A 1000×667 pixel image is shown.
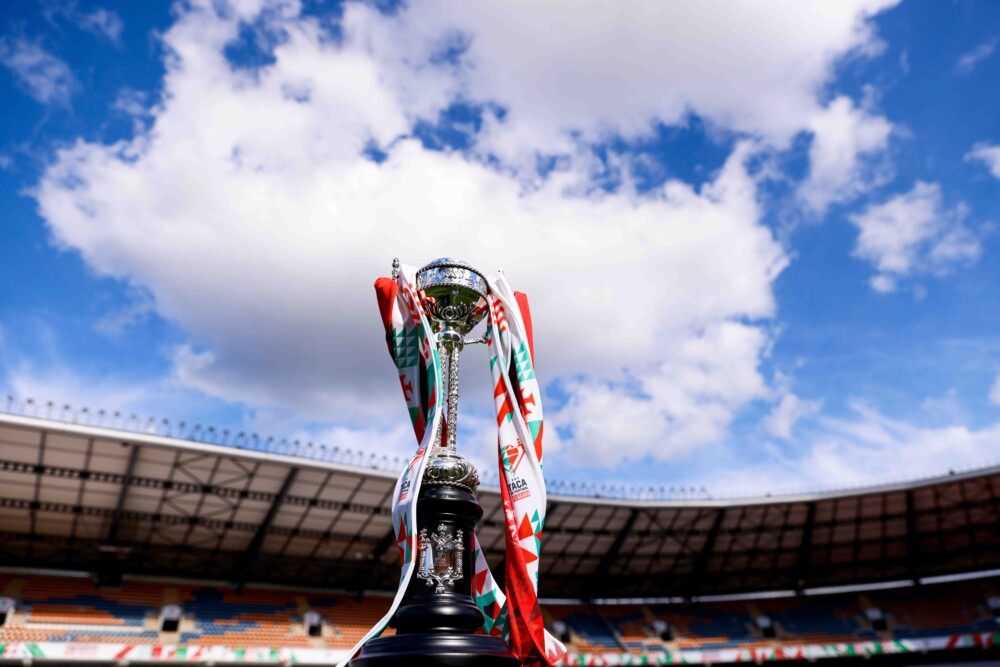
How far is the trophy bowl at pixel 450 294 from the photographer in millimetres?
7465

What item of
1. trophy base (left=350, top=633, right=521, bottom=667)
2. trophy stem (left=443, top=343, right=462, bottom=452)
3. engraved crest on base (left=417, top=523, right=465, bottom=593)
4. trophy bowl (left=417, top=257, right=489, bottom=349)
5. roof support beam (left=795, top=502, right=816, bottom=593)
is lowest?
trophy base (left=350, top=633, right=521, bottom=667)

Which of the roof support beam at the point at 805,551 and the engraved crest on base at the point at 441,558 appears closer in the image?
the engraved crest on base at the point at 441,558

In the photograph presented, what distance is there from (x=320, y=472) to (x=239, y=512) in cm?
407

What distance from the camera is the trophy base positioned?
17.8 feet

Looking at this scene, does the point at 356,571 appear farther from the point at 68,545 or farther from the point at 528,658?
the point at 528,658

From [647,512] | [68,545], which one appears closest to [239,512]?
[68,545]

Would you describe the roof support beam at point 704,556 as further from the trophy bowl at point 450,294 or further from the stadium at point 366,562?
the trophy bowl at point 450,294

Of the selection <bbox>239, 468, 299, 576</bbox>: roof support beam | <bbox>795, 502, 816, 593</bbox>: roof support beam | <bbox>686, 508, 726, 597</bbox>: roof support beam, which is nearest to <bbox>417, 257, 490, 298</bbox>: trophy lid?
<bbox>239, 468, 299, 576</bbox>: roof support beam

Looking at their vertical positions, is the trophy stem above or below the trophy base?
above

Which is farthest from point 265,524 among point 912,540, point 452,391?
point 912,540

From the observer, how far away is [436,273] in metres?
7.46

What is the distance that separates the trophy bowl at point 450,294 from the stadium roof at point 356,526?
58.9 feet

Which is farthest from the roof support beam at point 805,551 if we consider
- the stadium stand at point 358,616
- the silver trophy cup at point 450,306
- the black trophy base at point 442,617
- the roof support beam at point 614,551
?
the black trophy base at point 442,617

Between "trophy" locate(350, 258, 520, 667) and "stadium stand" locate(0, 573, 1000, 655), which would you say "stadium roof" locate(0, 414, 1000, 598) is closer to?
"stadium stand" locate(0, 573, 1000, 655)
